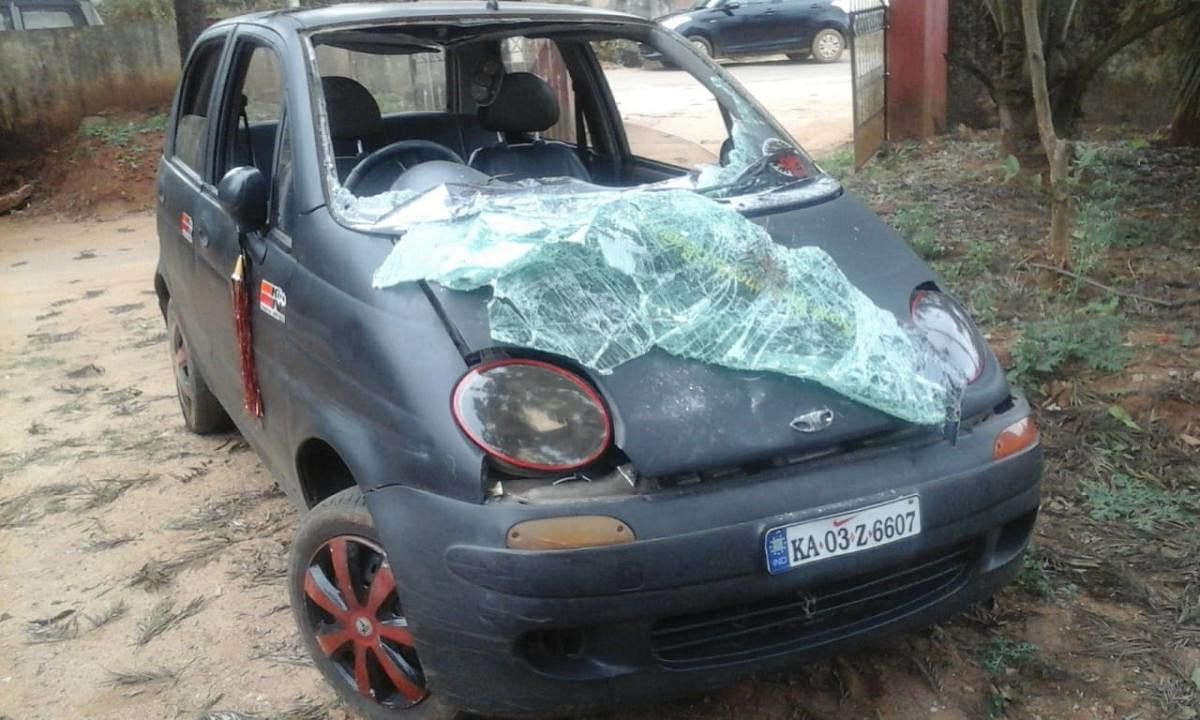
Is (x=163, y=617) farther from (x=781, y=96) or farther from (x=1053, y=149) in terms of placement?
(x=781, y=96)

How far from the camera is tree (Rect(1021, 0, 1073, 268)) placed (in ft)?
16.4

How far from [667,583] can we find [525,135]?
232 cm

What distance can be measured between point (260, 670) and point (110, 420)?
2.42 meters

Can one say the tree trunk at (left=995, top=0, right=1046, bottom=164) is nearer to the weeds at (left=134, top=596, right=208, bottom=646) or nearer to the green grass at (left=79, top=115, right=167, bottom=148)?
the weeds at (left=134, top=596, right=208, bottom=646)

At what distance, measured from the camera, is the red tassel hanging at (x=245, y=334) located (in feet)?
10.5

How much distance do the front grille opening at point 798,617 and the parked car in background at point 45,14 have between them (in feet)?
45.9

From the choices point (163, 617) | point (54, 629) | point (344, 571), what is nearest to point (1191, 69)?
point (344, 571)

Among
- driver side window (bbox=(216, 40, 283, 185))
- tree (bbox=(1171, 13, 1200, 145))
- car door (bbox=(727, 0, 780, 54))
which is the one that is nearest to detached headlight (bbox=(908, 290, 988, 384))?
driver side window (bbox=(216, 40, 283, 185))

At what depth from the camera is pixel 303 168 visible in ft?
9.82

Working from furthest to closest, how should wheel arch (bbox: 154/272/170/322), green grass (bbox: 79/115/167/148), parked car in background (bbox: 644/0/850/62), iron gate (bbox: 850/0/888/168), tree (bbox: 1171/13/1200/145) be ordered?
parked car in background (bbox: 644/0/850/62) → green grass (bbox: 79/115/167/148) → iron gate (bbox: 850/0/888/168) → tree (bbox: 1171/13/1200/145) → wheel arch (bbox: 154/272/170/322)

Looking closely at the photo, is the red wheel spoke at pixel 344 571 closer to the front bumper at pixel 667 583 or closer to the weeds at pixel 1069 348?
the front bumper at pixel 667 583

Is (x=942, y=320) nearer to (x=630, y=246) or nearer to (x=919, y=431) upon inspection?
(x=919, y=431)

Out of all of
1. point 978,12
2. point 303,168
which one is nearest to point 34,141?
point 978,12

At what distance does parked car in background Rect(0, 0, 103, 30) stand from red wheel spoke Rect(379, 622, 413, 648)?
13.5 metres
